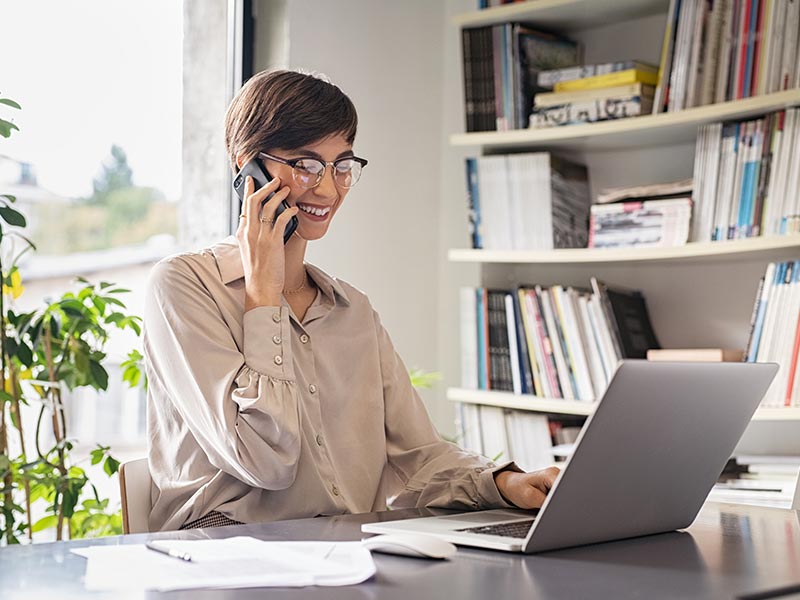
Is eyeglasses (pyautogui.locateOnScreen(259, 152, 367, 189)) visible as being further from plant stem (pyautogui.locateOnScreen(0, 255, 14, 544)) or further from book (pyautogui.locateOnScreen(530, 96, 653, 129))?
book (pyautogui.locateOnScreen(530, 96, 653, 129))

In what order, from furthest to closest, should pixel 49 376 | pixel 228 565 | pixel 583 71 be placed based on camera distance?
pixel 583 71, pixel 49 376, pixel 228 565

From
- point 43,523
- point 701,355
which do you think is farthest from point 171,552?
point 701,355

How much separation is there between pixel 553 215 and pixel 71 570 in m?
2.10

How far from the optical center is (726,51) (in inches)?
101

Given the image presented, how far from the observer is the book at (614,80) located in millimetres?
2726

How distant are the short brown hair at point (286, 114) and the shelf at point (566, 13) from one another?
1.23 metres

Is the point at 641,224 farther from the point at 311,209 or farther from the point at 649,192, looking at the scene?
the point at 311,209

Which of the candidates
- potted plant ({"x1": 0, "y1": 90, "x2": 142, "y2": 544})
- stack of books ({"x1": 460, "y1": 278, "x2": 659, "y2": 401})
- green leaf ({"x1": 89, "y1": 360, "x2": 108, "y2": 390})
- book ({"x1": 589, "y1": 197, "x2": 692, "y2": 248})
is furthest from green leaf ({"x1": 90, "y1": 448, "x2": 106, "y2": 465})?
book ({"x1": 589, "y1": 197, "x2": 692, "y2": 248})

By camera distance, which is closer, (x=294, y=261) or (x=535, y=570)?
(x=535, y=570)

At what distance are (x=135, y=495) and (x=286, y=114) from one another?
2.20 ft

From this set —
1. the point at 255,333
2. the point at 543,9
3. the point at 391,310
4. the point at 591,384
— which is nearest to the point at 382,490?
the point at 255,333

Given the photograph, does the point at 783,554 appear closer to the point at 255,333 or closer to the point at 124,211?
the point at 255,333

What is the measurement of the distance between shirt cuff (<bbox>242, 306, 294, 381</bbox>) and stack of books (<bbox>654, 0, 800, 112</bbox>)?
4.82 feet

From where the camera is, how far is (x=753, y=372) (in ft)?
4.11
